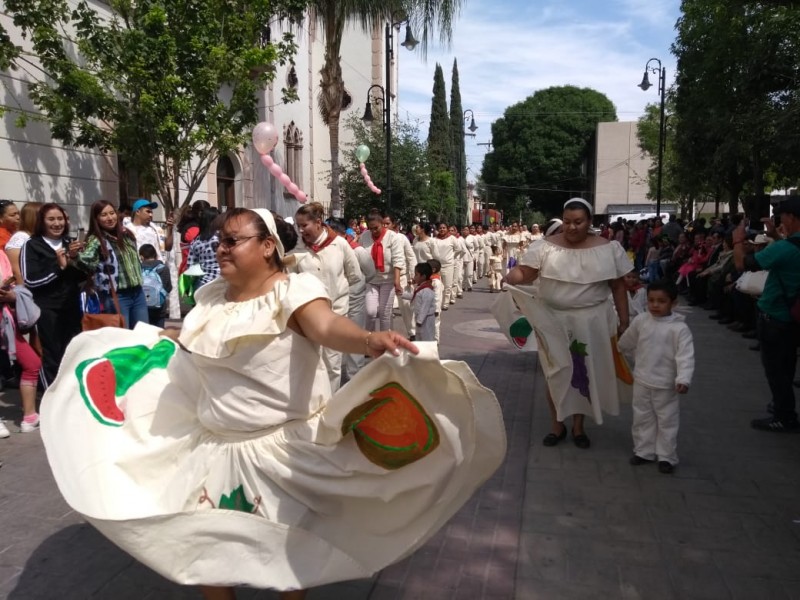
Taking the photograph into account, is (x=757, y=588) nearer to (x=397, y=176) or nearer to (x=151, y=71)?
(x=151, y=71)

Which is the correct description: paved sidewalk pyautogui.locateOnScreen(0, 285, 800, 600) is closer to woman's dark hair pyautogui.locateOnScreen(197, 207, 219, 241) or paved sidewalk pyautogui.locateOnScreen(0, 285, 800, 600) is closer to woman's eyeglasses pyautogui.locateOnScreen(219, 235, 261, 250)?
woman's eyeglasses pyautogui.locateOnScreen(219, 235, 261, 250)

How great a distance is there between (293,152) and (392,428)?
81.0 feet

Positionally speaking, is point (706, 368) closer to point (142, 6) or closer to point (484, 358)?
point (484, 358)

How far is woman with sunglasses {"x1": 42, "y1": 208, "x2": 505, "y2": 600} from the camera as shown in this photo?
8.18 feet

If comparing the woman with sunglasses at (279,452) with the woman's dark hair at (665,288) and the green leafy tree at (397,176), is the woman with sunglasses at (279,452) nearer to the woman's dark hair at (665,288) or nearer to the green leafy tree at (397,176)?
the woman's dark hair at (665,288)

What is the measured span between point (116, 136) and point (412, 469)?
422 inches

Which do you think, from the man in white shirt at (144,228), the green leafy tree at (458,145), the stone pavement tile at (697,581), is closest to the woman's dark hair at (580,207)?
the stone pavement tile at (697,581)

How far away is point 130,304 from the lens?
6.26m

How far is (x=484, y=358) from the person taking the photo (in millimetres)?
9102

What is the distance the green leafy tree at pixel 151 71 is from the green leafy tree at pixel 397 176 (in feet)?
44.5

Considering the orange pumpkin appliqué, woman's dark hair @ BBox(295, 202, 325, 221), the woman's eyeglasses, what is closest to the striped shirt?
woman's dark hair @ BBox(295, 202, 325, 221)

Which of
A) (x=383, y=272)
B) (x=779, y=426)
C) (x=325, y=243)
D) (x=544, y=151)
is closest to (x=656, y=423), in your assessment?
(x=779, y=426)

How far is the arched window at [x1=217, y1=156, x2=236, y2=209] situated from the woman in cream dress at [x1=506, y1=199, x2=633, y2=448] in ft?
51.2

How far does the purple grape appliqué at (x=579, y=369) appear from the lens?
524cm
